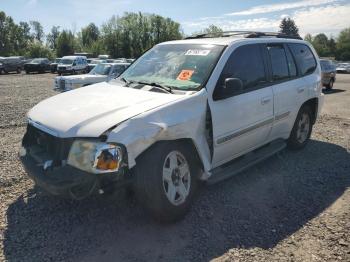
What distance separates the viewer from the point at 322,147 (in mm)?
6848

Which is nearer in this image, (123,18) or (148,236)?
(148,236)

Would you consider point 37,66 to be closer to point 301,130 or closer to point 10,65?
point 10,65

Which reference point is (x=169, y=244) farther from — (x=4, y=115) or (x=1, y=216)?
(x=4, y=115)

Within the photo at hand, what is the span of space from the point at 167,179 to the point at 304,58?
3842mm

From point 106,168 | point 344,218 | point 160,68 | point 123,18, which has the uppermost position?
point 123,18

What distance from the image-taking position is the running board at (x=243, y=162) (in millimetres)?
4398

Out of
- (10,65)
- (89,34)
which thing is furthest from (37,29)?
(10,65)

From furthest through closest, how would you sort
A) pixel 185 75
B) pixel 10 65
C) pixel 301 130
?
pixel 10 65 < pixel 301 130 < pixel 185 75

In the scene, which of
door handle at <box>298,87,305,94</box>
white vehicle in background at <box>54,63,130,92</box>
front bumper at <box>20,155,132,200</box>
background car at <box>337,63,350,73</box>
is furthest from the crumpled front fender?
background car at <box>337,63,350,73</box>

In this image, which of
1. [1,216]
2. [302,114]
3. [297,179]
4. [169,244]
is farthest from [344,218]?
[1,216]

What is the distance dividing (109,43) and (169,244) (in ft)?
247

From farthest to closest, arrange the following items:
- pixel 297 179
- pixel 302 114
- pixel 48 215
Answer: pixel 302 114 → pixel 297 179 → pixel 48 215

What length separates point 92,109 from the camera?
3793 millimetres

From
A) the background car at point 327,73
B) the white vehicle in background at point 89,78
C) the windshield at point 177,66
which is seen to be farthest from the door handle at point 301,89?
the background car at point 327,73
